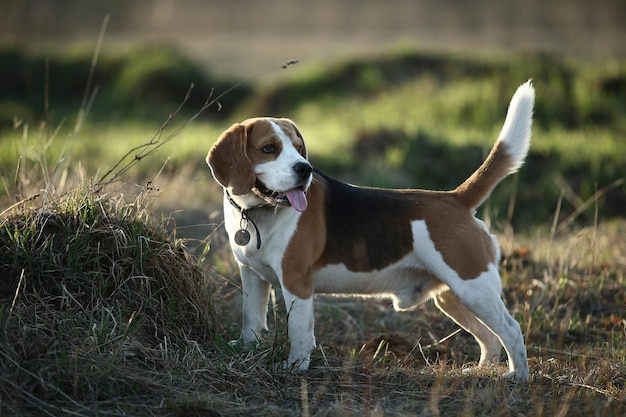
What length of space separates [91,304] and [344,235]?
5.49 feet

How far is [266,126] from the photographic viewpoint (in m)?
5.23

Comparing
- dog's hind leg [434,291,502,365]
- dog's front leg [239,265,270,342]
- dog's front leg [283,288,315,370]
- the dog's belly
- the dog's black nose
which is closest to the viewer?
the dog's black nose

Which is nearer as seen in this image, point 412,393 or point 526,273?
point 412,393

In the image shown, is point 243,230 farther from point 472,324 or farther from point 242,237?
point 472,324

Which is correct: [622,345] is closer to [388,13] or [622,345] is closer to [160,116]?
[160,116]

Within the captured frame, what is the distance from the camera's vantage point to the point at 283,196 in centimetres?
518

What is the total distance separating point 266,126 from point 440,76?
1081cm

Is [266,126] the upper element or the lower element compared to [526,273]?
upper

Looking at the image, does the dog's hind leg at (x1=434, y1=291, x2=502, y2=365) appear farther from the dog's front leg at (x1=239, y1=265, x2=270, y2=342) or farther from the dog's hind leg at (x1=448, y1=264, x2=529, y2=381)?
the dog's front leg at (x1=239, y1=265, x2=270, y2=342)

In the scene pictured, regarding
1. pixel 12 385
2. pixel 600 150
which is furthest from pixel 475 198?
pixel 600 150

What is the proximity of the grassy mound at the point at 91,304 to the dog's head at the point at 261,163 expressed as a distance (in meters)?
0.76

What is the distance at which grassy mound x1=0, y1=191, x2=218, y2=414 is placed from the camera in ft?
14.6

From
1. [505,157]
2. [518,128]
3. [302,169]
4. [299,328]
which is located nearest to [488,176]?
[505,157]

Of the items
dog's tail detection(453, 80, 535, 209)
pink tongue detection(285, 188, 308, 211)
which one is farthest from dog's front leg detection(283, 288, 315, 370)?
dog's tail detection(453, 80, 535, 209)
